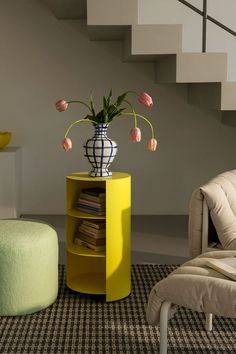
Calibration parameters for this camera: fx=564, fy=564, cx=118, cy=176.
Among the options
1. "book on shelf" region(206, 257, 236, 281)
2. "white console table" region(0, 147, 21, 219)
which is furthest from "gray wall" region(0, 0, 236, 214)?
"book on shelf" region(206, 257, 236, 281)

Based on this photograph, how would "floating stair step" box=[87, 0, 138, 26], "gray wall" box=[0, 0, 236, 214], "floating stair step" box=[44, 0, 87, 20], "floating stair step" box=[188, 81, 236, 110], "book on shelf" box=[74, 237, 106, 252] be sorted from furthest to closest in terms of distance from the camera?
"gray wall" box=[0, 0, 236, 214]
"floating stair step" box=[44, 0, 87, 20]
"floating stair step" box=[188, 81, 236, 110]
"floating stair step" box=[87, 0, 138, 26]
"book on shelf" box=[74, 237, 106, 252]

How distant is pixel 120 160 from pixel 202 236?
2671 mm

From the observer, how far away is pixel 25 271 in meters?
3.05

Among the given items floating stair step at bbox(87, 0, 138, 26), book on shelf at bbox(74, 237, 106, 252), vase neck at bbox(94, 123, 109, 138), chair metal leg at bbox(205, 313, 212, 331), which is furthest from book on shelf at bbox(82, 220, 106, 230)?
floating stair step at bbox(87, 0, 138, 26)

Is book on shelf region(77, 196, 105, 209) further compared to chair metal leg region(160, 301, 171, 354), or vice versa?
book on shelf region(77, 196, 105, 209)

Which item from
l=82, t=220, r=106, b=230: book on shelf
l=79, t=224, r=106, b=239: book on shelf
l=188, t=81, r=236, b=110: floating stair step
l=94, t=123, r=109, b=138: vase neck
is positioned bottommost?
l=79, t=224, r=106, b=239: book on shelf

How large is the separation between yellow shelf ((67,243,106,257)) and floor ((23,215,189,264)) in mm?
621

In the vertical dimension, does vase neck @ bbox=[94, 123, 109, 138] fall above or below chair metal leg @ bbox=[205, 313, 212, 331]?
above

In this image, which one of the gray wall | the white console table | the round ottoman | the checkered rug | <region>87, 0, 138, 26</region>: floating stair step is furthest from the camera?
the gray wall

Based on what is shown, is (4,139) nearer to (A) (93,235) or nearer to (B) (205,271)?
(A) (93,235)

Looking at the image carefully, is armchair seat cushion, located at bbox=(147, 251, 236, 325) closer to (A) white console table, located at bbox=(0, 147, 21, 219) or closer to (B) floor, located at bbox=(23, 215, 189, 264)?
(B) floor, located at bbox=(23, 215, 189, 264)

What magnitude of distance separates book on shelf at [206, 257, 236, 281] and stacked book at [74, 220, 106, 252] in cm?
101

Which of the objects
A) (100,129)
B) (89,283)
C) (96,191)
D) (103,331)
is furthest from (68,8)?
(103,331)

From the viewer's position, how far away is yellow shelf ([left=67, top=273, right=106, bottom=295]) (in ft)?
11.2
